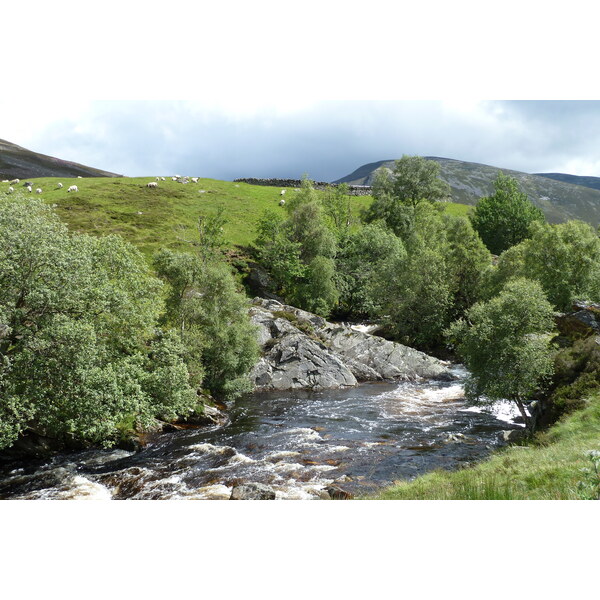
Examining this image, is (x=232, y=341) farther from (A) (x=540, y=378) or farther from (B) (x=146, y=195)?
(B) (x=146, y=195)

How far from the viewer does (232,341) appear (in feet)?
126

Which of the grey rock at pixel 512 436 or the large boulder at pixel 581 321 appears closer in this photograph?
the grey rock at pixel 512 436

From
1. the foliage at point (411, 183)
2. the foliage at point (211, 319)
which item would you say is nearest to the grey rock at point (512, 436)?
the foliage at point (211, 319)

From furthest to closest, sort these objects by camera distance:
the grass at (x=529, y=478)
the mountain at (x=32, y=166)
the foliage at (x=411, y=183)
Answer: the mountain at (x=32, y=166) → the foliage at (x=411, y=183) → the grass at (x=529, y=478)

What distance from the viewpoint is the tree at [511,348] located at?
2625cm

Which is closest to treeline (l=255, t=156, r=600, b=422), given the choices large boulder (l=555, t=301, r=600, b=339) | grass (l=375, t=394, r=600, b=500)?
large boulder (l=555, t=301, r=600, b=339)

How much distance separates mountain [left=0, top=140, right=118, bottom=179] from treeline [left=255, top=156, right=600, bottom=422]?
105 meters

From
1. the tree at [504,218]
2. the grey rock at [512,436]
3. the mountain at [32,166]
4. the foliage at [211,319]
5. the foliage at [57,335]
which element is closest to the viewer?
the foliage at [57,335]

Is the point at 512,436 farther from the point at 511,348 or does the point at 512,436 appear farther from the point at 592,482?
the point at 592,482

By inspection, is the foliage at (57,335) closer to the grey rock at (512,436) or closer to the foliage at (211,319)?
the foliage at (211,319)

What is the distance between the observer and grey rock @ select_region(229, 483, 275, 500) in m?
16.9

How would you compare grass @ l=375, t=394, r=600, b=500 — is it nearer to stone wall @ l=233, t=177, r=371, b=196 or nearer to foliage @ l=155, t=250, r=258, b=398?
foliage @ l=155, t=250, r=258, b=398

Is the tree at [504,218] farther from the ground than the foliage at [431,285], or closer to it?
farther from the ground

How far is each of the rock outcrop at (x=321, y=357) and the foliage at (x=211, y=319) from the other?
236 inches
